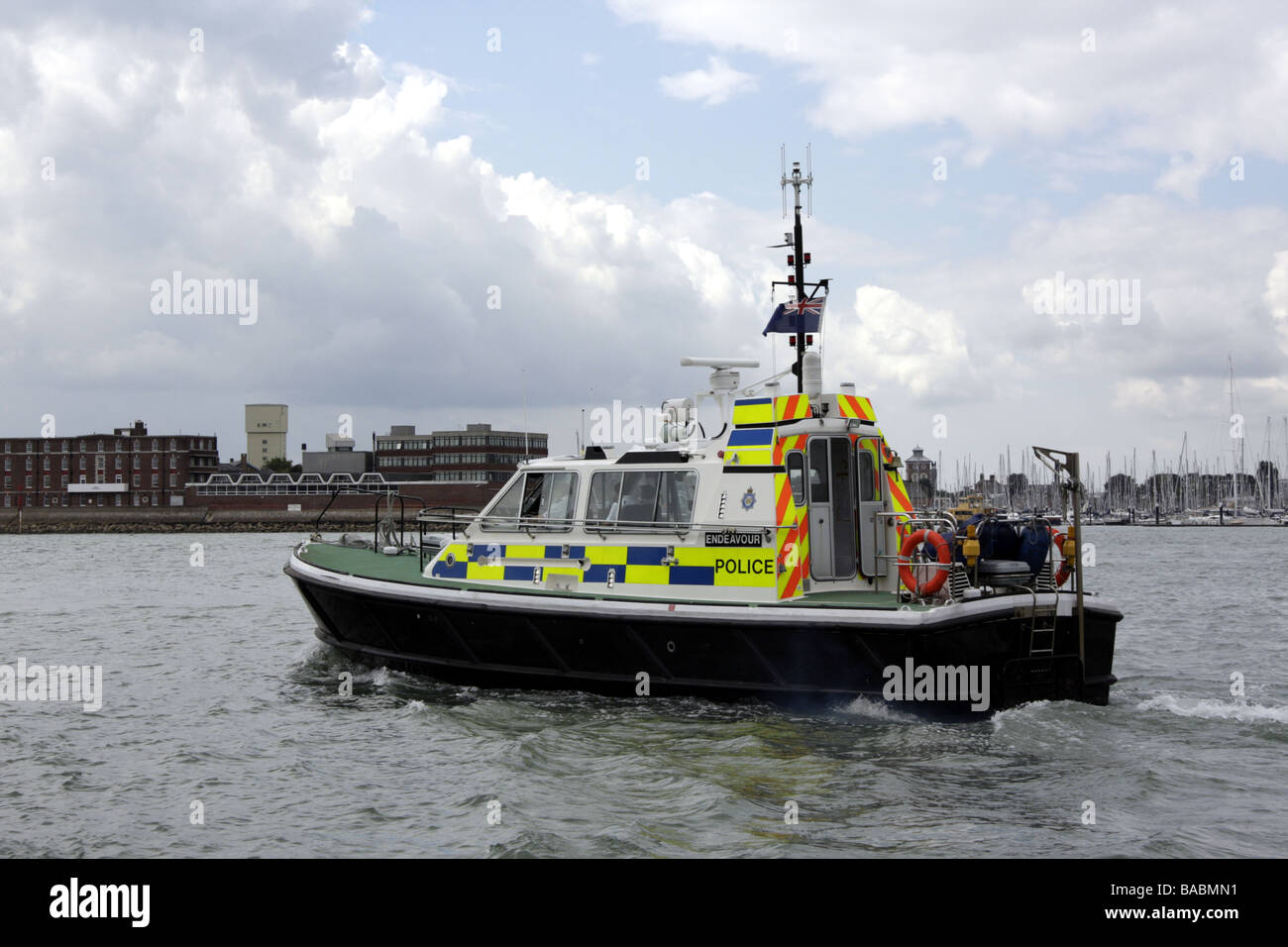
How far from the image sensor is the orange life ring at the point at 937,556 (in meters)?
9.77

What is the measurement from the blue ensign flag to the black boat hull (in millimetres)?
3908

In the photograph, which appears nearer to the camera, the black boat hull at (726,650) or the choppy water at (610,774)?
the choppy water at (610,774)

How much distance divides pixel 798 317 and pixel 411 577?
18.2 ft

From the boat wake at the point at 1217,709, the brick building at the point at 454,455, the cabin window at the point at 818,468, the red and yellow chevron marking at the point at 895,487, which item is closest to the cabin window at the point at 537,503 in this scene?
the cabin window at the point at 818,468

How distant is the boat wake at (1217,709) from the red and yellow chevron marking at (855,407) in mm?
4119

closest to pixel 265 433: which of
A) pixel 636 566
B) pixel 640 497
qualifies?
pixel 640 497

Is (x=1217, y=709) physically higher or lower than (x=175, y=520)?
higher

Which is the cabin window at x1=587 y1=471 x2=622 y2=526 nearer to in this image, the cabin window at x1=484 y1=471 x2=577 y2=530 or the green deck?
the cabin window at x1=484 y1=471 x2=577 y2=530

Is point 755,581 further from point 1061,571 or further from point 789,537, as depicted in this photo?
point 1061,571

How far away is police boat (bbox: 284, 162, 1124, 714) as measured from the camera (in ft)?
31.4

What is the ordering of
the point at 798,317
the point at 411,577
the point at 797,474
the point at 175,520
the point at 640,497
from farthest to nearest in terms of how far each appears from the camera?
the point at 175,520
the point at 411,577
the point at 798,317
the point at 640,497
the point at 797,474

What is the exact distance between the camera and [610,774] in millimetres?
8641

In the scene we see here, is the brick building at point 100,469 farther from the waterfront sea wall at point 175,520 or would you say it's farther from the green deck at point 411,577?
the green deck at point 411,577
